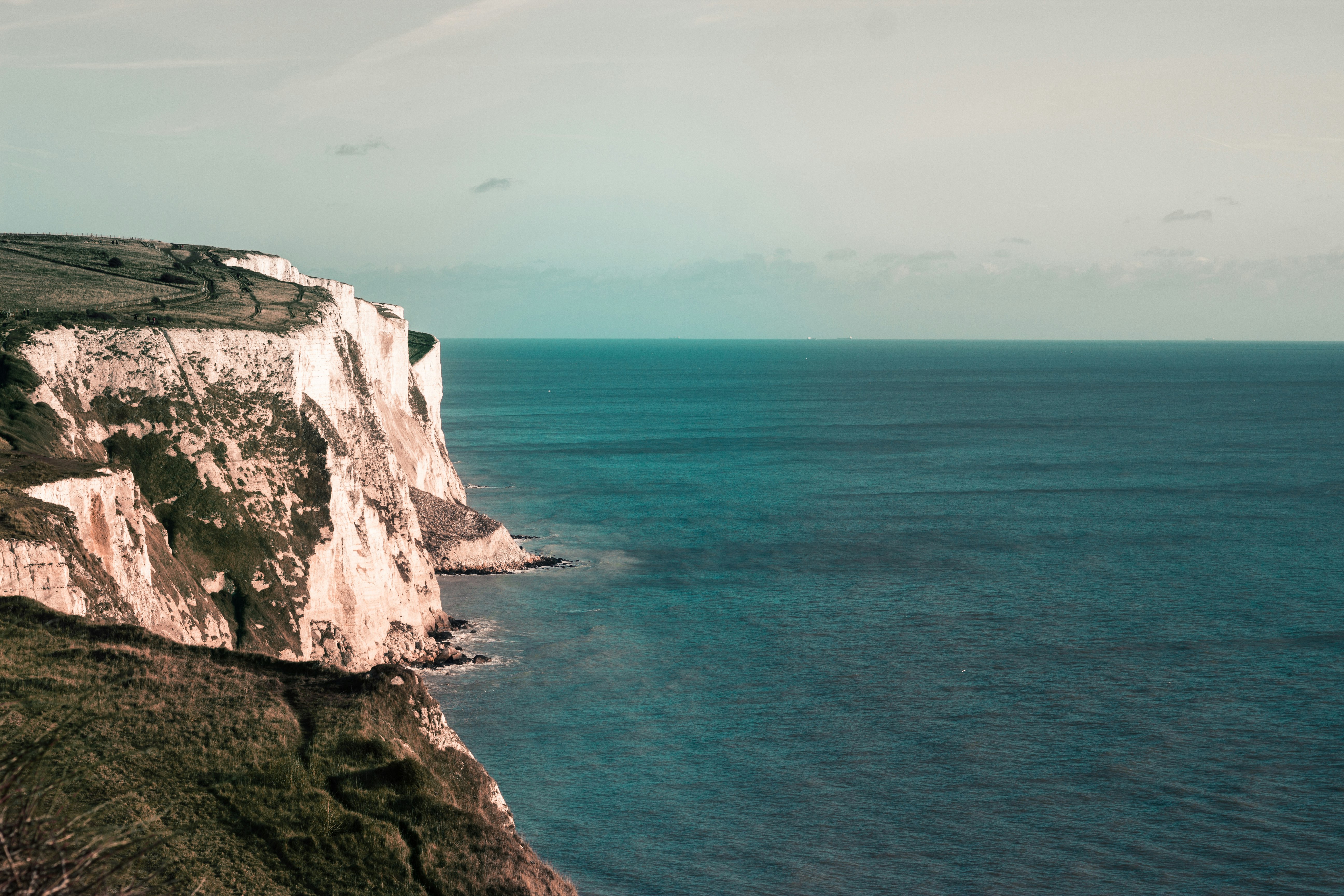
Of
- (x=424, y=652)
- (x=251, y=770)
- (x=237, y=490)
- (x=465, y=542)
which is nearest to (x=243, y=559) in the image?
(x=237, y=490)

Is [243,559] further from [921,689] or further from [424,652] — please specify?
[921,689]

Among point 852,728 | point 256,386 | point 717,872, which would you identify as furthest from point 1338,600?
point 256,386

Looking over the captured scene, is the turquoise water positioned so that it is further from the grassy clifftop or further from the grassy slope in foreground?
the grassy clifftop

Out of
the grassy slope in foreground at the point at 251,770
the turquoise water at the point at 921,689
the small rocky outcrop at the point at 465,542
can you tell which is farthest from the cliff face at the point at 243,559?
the turquoise water at the point at 921,689

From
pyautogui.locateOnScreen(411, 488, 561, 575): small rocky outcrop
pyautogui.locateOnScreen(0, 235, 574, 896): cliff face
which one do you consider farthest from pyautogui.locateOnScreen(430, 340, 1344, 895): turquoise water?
pyautogui.locateOnScreen(0, 235, 574, 896): cliff face

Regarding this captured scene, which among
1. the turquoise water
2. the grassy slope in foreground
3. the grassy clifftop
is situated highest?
the grassy clifftop
